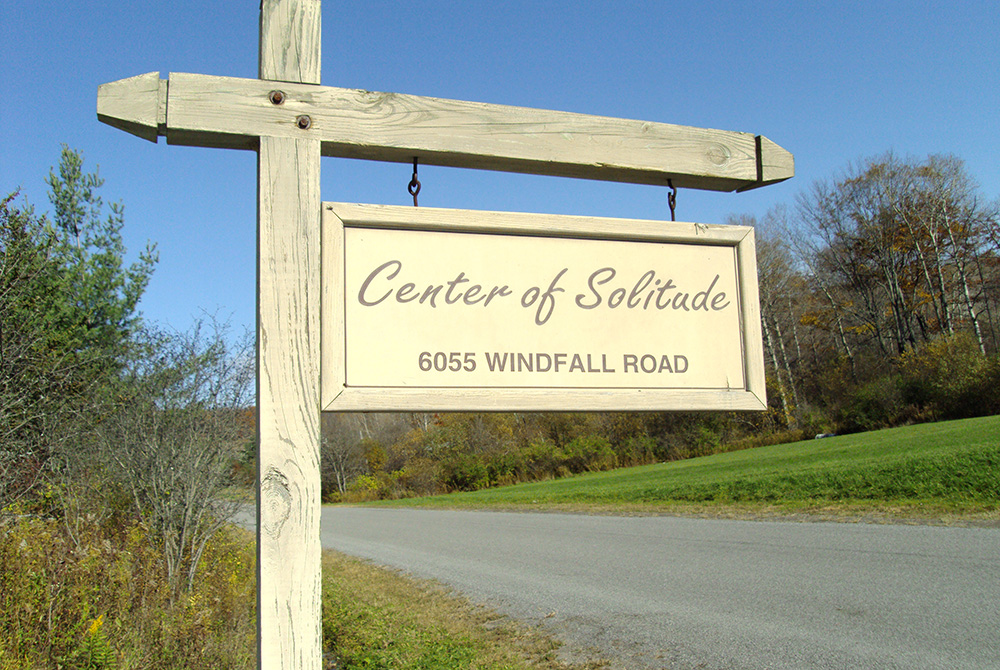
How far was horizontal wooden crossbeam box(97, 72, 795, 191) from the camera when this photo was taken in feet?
6.75

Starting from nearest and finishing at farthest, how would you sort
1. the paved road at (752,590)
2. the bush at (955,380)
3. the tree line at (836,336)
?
the paved road at (752,590) < the bush at (955,380) < the tree line at (836,336)

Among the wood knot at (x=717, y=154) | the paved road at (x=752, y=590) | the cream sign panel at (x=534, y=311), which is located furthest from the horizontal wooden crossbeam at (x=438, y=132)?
the paved road at (x=752, y=590)

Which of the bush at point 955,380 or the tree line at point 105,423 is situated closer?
the tree line at point 105,423

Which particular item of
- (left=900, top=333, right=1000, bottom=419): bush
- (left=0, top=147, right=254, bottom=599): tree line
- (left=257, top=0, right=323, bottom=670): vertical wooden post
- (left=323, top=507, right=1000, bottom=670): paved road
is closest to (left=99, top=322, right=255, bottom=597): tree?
(left=0, top=147, right=254, bottom=599): tree line

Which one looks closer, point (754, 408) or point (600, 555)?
point (754, 408)

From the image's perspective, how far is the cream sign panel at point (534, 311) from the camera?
6.68 feet

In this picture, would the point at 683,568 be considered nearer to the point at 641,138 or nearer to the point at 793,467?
the point at 641,138

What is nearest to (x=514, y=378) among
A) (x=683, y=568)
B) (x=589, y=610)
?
(x=589, y=610)

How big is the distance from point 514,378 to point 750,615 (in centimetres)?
527

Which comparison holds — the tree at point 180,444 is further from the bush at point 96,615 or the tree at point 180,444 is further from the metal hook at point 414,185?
the metal hook at point 414,185

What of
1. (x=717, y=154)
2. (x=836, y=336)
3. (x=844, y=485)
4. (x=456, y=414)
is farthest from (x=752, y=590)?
(x=836, y=336)

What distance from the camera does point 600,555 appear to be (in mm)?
10602

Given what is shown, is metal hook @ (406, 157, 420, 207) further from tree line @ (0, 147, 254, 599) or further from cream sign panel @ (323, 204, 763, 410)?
tree line @ (0, 147, 254, 599)

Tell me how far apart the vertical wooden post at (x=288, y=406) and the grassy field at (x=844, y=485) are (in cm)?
1081
